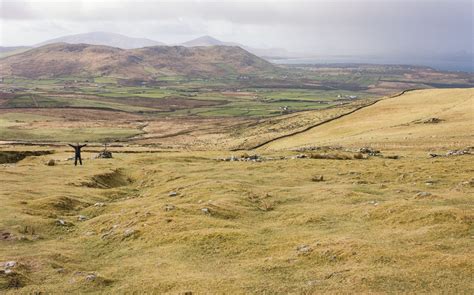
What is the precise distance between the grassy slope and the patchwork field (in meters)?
4.13

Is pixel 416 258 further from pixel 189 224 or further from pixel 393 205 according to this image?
pixel 189 224

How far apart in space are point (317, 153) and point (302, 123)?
2388 inches

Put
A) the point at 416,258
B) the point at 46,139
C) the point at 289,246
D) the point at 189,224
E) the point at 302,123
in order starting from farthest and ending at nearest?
the point at 46,139 < the point at 302,123 < the point at 189,224 < the point at 289,246 < the point at 416,258

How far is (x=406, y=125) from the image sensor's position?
3438 inches

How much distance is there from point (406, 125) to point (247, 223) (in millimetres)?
63933

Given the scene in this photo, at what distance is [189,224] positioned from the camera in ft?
104

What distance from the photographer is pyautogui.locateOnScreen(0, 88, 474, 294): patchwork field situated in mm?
22406

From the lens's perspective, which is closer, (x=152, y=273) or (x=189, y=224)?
(x=152, y=273)

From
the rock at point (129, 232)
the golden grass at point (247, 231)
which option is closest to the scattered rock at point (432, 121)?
the golden grass at point (247, 231)

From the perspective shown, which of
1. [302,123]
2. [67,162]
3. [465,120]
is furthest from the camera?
[302,123]

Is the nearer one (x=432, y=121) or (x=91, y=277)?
(x=91, y=277)

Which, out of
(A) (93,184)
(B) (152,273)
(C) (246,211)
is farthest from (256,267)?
(A) (93,184)

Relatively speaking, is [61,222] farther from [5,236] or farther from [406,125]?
[406,125]

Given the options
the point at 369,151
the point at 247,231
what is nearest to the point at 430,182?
the point at 369,151
